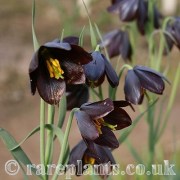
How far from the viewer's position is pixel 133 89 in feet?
3.89

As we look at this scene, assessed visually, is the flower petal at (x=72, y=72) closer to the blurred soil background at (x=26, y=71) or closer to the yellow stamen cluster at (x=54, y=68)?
the yellow stamen cluster at (x=54, y=68)

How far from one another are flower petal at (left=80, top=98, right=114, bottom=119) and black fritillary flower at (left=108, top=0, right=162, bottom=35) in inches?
25.5

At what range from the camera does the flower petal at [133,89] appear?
1.18 meters

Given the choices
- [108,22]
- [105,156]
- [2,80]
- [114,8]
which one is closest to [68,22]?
[2,80]

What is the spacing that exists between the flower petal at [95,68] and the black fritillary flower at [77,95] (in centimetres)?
15

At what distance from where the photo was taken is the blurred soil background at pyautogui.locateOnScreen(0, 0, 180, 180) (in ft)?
9.30

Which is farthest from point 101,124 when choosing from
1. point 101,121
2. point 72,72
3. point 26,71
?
point 26,71

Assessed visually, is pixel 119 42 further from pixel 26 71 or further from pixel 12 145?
pixel 26 71

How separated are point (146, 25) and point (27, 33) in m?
3.03

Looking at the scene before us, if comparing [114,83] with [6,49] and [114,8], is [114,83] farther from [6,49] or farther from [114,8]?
[6,49]

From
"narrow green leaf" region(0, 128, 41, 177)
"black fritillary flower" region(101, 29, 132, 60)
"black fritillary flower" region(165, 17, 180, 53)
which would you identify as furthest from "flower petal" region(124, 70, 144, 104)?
"black fritillary flower" region(101, 29, 132, 60)

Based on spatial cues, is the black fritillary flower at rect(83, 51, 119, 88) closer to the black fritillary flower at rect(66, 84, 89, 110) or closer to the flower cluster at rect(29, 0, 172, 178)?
the flower cluster at rect(29, 0, 172, 178)

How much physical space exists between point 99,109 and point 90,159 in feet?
0.65
